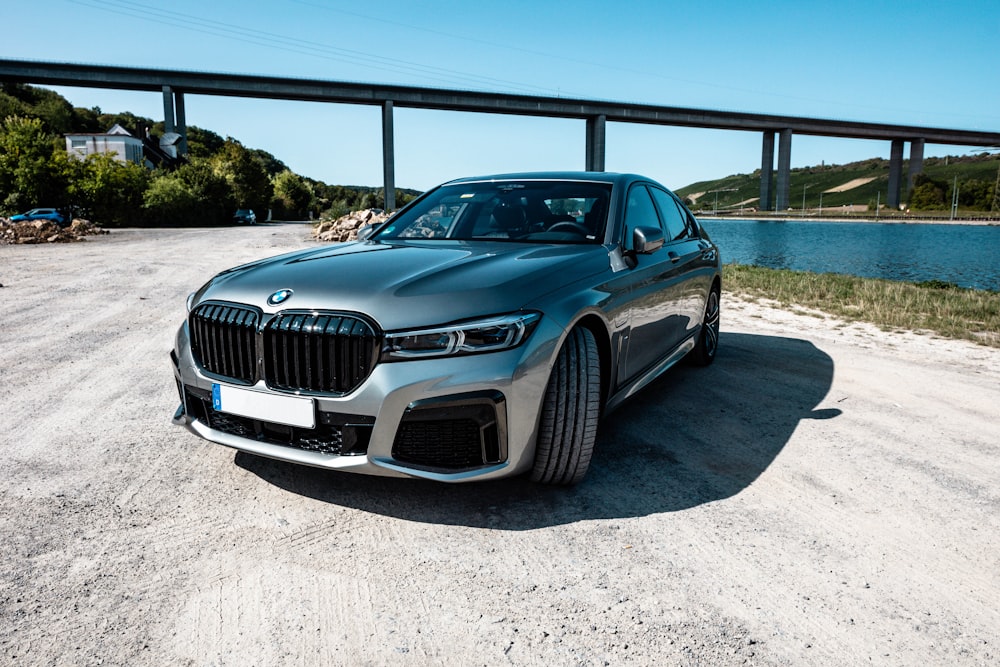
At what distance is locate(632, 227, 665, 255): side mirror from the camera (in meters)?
3.77

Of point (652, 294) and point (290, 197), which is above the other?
point (290, 197)

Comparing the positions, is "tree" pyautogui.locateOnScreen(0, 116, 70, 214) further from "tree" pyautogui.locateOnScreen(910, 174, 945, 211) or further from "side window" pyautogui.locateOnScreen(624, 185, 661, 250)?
"tree" pyautogui.locateOnScreen(910, 174, 945, 211)

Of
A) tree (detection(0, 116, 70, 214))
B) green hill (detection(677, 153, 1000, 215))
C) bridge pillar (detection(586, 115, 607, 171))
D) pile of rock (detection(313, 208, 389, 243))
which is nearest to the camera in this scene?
pile of rock (detection(313, 208, 389, 243))

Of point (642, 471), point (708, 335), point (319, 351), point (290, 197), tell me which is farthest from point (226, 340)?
point (290, 197)

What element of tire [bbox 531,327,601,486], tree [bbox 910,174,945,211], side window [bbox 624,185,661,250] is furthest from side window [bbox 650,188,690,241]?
tree [bbox 910,174,945,211]

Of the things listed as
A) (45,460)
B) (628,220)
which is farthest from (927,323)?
(45,460)

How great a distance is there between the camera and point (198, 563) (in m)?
2.56

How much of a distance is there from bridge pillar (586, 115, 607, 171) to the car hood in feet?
231

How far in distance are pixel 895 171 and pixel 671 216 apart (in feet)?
370

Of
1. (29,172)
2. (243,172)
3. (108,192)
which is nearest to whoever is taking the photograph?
(29,172)

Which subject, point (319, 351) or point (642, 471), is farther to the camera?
point (642, 471)

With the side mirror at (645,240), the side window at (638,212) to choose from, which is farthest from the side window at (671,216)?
the side mirror at (645,240)

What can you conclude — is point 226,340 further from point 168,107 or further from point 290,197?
point 290,197

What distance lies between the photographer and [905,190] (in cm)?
10581
